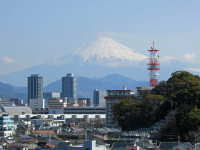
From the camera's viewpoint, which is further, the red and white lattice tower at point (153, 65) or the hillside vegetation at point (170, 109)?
the red and white lattice tower at point (153, 65)

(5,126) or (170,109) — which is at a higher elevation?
(170,109)

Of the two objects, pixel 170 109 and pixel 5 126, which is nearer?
pixel 170 109

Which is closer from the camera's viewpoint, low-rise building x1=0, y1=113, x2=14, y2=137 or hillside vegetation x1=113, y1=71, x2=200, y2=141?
hillside vegetation x1=113, y1=71, x2=200, y2=141

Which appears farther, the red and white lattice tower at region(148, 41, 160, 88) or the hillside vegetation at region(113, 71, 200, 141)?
the red and white lattice tower at region(148, 41, 160, 88)

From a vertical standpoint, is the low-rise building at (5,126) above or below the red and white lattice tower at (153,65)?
below


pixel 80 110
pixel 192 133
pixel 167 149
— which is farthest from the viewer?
pixel 80 110

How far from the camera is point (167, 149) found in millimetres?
41500

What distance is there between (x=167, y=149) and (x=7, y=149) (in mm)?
11394

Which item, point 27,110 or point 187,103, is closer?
point 187,103

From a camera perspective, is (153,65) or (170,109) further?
(153,65)

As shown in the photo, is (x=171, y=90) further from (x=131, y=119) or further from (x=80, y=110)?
(x=80, y=110)

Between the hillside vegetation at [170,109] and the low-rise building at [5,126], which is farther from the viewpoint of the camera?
the low-rise building at [5,126]

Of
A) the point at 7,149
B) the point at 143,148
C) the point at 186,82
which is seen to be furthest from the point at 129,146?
the point at 186,82

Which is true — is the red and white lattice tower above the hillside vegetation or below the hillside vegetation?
above
